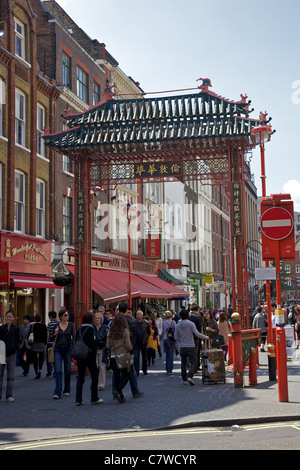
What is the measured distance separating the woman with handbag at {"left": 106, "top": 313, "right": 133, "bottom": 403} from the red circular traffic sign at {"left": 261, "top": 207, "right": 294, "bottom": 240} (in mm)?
3355

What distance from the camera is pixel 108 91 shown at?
66.9ft

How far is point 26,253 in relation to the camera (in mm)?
25328

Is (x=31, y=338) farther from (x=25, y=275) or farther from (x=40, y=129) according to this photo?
(x=40, y=129)

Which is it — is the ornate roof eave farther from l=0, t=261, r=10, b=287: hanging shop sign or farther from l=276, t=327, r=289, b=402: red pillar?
l=276, t=327, r=289, b=402: red pillar

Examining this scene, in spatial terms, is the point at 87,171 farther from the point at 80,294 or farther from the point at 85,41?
the point at 85,41

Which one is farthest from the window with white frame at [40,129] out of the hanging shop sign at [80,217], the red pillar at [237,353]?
the red pillar at [237,353]

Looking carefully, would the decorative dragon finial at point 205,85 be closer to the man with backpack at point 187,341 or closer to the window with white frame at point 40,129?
the man with backpack at point 187,341

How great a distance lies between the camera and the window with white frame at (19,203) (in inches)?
1002

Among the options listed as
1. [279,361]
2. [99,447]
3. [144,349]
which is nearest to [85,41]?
[144,349]

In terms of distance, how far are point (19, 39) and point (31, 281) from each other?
10.5 metres

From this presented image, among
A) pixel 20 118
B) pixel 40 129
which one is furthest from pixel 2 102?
pixel 40 129

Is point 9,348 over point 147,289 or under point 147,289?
under

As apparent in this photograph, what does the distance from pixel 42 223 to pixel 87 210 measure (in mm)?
9165

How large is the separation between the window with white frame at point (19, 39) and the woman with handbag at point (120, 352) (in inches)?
695
